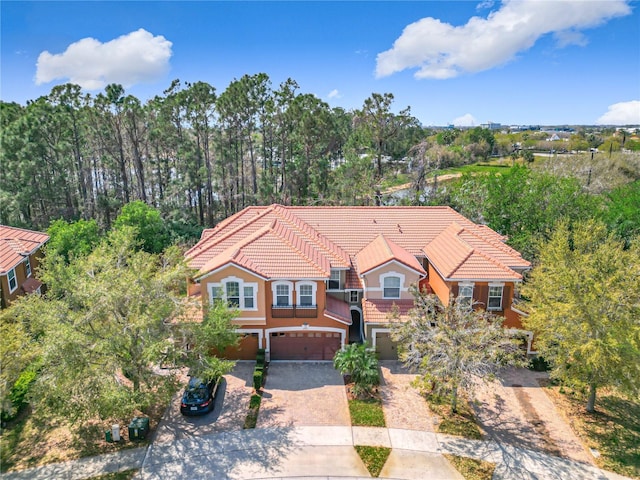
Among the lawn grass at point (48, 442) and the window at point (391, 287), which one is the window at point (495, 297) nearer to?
the window at point (391, 287)

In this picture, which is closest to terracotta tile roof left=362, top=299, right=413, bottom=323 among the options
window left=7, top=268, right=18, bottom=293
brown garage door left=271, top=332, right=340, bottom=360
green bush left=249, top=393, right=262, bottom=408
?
brown garage door left=271, top=332, right=340, bottom=360

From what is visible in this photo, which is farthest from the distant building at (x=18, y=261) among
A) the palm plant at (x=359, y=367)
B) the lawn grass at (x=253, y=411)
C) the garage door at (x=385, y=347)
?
the garage door at (x=385, y=347)

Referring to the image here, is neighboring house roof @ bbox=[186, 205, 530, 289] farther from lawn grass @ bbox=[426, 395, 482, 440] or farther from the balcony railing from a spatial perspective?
lawn grass @ bbox=[426, 395, 482, 440]

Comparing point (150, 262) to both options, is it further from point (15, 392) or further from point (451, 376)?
point (451, 376)

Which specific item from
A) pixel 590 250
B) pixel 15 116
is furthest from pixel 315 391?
pixel 15 116

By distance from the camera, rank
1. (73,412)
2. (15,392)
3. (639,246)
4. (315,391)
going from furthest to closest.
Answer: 1. (639,246)
2. (315,391)
3. (15,392)
4. (73,412)

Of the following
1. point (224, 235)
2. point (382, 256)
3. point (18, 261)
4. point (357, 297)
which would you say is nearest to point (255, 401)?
point (357, 297)
